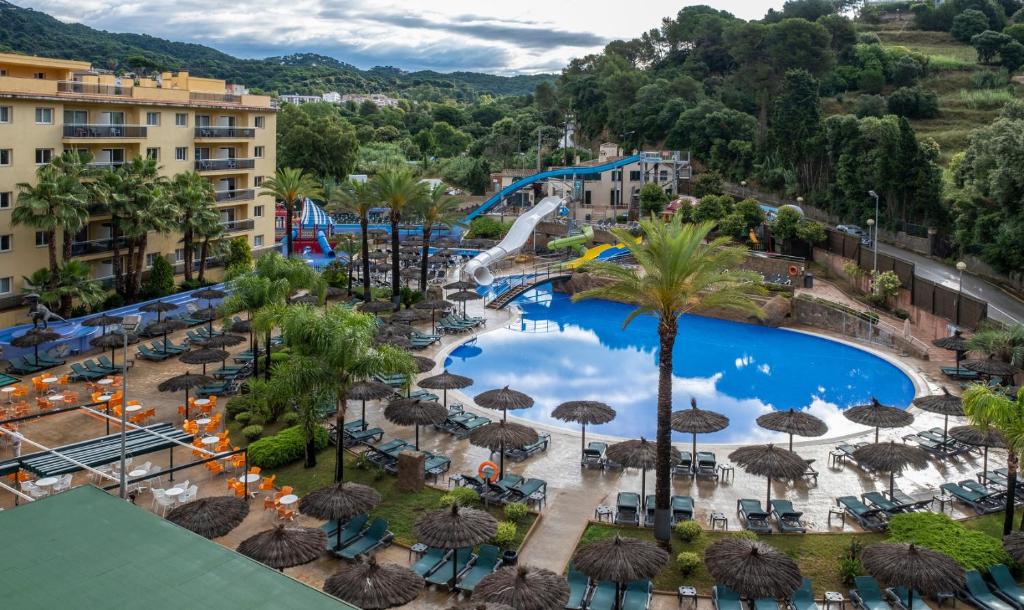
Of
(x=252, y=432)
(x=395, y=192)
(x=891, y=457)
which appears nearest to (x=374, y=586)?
(x=252, y=432)

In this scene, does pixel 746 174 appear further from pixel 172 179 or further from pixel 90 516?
pixel 90 516

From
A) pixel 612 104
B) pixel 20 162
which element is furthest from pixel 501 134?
pixel 20 162

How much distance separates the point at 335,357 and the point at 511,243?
3876 cm

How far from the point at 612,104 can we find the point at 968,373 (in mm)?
77623

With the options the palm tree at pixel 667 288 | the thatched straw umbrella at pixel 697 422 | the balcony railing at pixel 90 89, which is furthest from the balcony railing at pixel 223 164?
the palm tree at pixel 667 288

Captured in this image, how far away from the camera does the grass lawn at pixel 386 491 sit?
67.8 ft

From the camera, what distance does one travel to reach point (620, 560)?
15898mm

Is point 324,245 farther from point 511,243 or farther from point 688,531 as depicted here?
point 688,531

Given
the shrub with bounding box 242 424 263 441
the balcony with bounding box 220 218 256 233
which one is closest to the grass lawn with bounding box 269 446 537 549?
the shrub with bounding box 242 424 263 441

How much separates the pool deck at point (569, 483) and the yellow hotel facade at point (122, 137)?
13.8 m

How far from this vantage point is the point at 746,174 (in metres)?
81.9

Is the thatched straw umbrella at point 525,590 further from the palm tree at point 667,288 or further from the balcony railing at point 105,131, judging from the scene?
the balcony railing at point 105,131

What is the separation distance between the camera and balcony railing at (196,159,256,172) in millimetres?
48312

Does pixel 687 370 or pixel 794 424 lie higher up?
pixel 794 424
